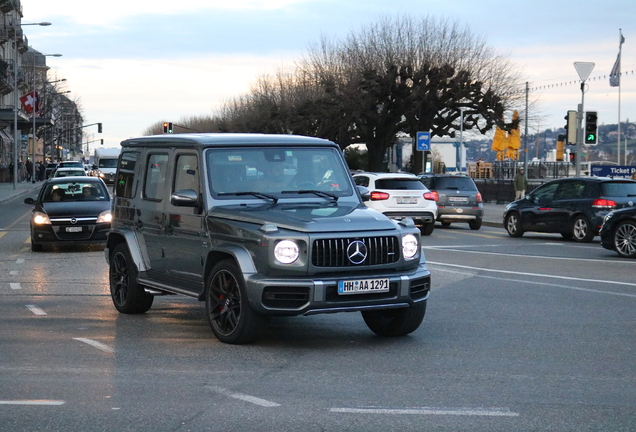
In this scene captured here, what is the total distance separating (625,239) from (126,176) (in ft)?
38.1

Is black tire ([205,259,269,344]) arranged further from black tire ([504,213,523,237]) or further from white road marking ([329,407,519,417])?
black tire ([504,213,523,237])

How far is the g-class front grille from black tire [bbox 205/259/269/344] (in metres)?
0.69

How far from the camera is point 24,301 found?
493 inches

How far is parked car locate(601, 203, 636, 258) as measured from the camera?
19.8 meters

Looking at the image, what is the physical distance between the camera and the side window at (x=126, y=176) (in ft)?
36.6

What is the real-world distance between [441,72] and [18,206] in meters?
23.3

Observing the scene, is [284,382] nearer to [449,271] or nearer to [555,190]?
[449,271]

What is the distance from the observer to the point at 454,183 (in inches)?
1219

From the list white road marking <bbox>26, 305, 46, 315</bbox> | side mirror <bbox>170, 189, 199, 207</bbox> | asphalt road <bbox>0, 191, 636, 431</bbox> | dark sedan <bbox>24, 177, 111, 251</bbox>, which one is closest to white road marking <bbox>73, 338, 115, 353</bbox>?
asphalt road <bbox>0, 191, 636, 431</bbox>

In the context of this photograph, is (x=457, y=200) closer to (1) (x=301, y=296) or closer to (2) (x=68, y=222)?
(2) (x=68, y=222)

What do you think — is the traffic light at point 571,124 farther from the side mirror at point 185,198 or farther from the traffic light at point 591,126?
the side mirror at point 185,198

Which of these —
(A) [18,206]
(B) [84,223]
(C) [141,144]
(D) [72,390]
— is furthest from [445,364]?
(A) [18,206]

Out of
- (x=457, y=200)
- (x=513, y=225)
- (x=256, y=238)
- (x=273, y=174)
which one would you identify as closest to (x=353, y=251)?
(x=256, y=238)

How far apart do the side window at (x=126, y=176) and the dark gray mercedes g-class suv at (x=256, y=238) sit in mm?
23
